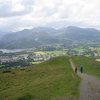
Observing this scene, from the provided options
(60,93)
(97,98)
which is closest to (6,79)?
(60,93)

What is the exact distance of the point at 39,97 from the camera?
46438mm

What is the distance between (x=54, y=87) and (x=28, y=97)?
35.3 feet

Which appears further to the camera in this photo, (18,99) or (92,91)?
(92,91)

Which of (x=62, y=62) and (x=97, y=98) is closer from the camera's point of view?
(x=97, y=98)

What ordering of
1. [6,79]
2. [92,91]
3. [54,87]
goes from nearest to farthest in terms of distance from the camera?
1. [92,91]
2. [54,87]
3. [6,79]

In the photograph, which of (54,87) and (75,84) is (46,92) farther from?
(75,84)

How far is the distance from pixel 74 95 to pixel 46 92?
718 cm

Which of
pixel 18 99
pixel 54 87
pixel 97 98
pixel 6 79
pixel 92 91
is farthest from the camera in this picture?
pixel 6 79

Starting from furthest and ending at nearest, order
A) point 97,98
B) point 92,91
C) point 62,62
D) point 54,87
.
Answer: point 62,62 < point 54,87 < point 92,91 < point 97,98

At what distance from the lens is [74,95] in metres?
44.8

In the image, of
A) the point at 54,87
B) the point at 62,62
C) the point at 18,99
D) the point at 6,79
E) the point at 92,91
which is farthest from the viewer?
the point at 62,62

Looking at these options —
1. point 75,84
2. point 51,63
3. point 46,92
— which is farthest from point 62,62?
point 46,92

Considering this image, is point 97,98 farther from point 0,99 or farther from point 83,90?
point 0,99

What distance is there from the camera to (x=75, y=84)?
189 ft
